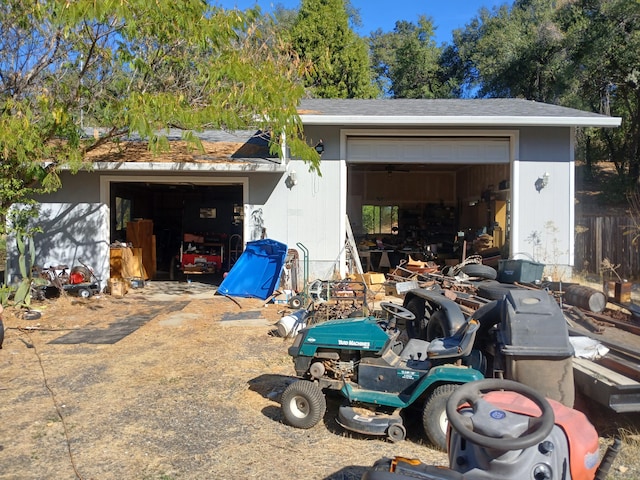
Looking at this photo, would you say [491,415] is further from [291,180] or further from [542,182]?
[542,182]

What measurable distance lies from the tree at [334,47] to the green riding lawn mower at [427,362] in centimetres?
2243

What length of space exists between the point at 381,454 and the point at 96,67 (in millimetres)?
8006

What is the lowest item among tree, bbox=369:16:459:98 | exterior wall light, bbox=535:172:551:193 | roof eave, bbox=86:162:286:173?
exterior wall light, bbox=535:172:551:193

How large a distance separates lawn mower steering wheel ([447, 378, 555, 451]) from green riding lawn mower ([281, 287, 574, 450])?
1.45m

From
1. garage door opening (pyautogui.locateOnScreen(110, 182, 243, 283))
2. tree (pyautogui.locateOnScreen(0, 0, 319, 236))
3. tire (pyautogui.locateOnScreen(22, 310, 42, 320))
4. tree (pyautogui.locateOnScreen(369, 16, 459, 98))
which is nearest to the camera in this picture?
tree (pyautogui.locateOnScreen(0, 0, 319, 236))

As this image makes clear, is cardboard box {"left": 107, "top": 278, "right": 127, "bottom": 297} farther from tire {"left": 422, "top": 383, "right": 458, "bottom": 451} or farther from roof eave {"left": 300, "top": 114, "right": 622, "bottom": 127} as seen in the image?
tire {"left": 422, "top": 383, "right": 458, "bottom": 451}

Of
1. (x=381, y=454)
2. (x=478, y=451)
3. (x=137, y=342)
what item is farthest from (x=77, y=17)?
(x=478, y=451)

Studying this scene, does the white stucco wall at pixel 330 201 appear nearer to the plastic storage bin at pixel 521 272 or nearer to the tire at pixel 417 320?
the plastic storage bin at pixel 521 272

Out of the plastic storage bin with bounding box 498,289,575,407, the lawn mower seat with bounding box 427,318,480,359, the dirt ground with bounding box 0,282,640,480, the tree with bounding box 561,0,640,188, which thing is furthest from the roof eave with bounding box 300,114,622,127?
the tree with bounding box 561,0,640,188

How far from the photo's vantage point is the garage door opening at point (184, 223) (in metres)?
14.2

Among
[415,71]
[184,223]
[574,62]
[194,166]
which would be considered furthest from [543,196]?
[415,71]

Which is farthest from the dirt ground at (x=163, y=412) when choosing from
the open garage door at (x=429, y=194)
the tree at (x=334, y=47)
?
the tree at (x=334, y=47)

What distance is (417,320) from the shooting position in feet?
18.6

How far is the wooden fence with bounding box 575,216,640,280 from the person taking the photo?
13.5 meters
